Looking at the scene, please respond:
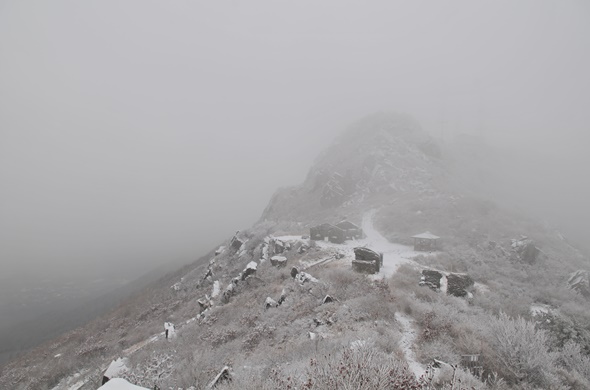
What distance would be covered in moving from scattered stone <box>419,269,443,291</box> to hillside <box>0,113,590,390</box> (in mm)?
55

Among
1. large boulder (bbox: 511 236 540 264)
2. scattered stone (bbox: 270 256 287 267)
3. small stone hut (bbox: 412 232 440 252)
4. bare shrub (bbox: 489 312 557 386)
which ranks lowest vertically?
large boulder (bbox: 511 236 540 264)

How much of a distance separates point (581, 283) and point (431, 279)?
15612mm

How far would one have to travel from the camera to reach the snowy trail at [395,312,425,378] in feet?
25.4

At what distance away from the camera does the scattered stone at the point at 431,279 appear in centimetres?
1645

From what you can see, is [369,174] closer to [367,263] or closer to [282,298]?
[367,263]

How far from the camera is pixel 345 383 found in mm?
4523

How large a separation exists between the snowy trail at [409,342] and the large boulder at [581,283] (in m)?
20.2

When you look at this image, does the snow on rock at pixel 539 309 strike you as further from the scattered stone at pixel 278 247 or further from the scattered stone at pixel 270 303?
the scattered stone at pixel 278 247

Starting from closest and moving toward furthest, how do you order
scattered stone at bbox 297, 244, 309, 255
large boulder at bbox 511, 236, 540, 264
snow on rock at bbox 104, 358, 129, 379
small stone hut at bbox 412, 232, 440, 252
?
snow on rock at bbox 104, 358, 129, 379
scattered stone at bbox 297, 244, 309, 255
large boulder at bbox 511, 236, 540, 264
small stone hut at bbox 412, 232, 440, 252

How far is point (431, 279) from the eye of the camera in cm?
1680

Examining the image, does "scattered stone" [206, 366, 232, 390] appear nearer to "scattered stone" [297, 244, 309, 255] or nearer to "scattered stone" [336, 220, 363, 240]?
"scattered stone" [297, 244, 309, 255]

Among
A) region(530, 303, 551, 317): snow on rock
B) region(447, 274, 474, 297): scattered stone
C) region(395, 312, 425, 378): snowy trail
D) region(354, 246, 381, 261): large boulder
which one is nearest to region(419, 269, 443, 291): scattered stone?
region(447, 274, 474, 297): scattered stone

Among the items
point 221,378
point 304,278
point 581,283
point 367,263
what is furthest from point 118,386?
point 581,283

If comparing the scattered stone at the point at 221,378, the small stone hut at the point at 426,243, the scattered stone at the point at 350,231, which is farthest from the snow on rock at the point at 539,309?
the scattered stone at the point at 350,231
